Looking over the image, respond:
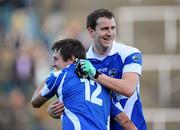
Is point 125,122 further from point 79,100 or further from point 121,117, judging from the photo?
point 79,100

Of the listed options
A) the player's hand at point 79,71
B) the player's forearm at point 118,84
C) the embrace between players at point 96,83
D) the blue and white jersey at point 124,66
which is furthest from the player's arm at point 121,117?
the player's hand at point 79,71

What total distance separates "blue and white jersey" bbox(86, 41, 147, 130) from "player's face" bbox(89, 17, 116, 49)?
0.16 metres

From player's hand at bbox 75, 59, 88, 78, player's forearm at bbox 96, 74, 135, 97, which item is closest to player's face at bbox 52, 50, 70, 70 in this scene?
player's hand at bbox 75, 59, 88, 78

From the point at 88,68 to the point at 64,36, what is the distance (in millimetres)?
10075

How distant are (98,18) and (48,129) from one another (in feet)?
30.4

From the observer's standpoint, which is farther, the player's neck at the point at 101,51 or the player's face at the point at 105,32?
the player's neck at the point at 101,51

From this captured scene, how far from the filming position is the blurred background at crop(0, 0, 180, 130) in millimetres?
17250

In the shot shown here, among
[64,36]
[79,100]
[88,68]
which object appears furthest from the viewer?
[64,36]

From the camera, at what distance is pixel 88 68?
25.9 feet

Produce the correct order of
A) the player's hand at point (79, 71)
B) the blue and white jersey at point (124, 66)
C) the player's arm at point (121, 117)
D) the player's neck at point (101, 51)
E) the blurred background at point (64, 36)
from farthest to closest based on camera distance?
the blurred background at point (64, 36) < the player's neck at point (101, 51) < the blue and white jersey at point (124, 66) < the player's arm at point (121, 117) < the player's hand at point (79, 71)

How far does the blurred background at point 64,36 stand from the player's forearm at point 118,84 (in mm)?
8520

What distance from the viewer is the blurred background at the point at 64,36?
17.2 metres

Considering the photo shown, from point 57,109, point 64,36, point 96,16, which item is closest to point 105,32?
point 96,16

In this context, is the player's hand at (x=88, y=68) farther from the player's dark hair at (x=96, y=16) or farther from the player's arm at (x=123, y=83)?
the player's dark hair at (x=96, y=16)
